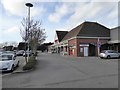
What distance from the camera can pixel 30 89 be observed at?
24.6 feet

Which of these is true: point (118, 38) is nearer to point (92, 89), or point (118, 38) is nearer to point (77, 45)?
point (77, 45)

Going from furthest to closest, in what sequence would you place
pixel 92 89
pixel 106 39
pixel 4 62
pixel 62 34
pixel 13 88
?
pixel 62 34, pixel 106 39, pixel 4 62, pixel 13 88, pixel 92 89

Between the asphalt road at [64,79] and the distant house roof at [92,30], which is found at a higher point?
the distant house roof at [92,30]

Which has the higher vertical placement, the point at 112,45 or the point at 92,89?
the point at 112,45

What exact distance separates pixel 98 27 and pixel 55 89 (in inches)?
1485

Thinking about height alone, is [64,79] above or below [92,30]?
below

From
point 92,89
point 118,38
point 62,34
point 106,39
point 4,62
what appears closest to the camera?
point 92,89

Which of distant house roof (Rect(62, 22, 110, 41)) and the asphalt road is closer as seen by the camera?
the asphalt road

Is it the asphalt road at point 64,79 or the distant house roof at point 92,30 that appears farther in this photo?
the distant house roof at point 92,30

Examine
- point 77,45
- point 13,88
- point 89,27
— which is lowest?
point 13,88

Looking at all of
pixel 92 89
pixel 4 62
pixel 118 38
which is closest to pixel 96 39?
pixel 118 38

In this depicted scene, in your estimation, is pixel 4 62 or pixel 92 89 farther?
pixel 4 62

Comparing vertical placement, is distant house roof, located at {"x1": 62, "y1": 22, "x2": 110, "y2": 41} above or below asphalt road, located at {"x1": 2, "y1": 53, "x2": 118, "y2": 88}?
above

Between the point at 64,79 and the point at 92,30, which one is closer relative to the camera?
the point at 64,79
